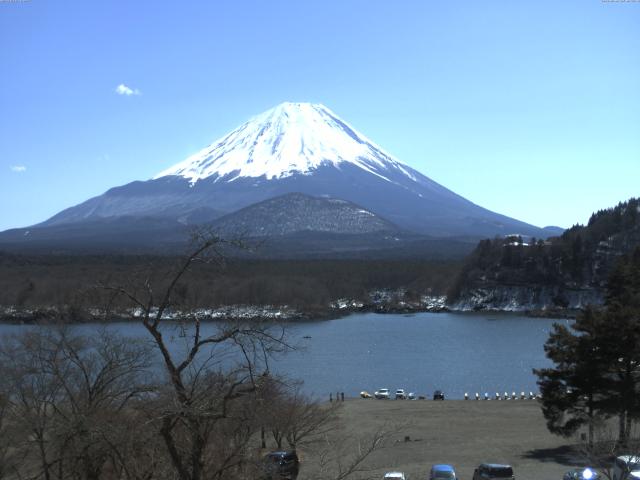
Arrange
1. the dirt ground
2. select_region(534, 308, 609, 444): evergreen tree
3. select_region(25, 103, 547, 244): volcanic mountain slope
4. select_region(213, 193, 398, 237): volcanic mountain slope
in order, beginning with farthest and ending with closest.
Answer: select_region(25, 103, 547, 244): volcanic mountain slope < select_region(213, 193, 398, 237): volcanic mountain slope < select_region(534, 308, 609, 444): evergreen tree < the dirt ground

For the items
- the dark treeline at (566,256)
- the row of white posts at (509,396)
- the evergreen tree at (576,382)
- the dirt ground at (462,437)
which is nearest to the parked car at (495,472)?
the dirt ground at (462,437)

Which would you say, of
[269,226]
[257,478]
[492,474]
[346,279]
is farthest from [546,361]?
[269,226]

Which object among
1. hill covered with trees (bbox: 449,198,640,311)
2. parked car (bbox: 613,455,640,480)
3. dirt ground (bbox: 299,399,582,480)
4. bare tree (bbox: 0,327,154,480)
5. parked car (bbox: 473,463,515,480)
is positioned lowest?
dirt ground (bbox: 299,399,582,480)

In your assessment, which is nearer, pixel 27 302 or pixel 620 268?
pixel 620 268

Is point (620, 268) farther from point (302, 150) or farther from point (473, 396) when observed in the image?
point (302, 150)

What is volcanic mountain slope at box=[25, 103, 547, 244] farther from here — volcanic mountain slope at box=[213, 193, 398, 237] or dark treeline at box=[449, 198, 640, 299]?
dark treeline at box=[449, 198, 640, 299]

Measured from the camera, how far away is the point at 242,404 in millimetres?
5125

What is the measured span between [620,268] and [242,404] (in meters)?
24.7

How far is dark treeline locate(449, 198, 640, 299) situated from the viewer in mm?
70000

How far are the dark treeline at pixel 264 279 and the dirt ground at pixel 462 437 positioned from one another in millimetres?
27226

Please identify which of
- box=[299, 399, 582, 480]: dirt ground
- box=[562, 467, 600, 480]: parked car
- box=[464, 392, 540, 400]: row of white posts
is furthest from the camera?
box=[464, 392, 540, 400]: row of white posts

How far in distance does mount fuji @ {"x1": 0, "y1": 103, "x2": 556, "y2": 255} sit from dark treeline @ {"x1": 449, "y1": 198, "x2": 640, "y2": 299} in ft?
252

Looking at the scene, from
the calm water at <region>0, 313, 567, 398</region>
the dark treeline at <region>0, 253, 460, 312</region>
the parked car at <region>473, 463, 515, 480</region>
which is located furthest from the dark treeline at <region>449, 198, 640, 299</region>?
the parked car at <region>473, 463, 515, 480</region>

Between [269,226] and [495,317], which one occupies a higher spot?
[269,226]
